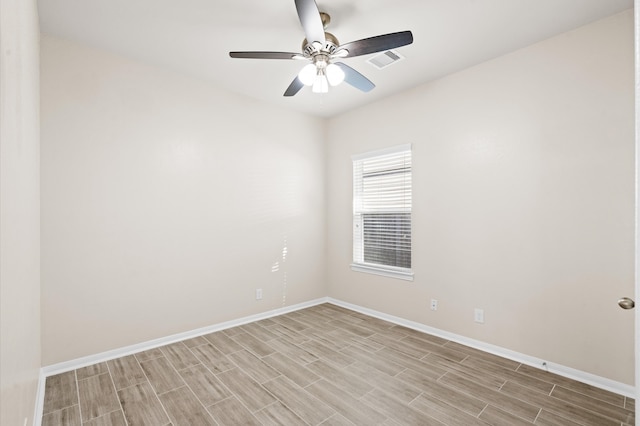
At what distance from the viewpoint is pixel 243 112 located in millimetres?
3746

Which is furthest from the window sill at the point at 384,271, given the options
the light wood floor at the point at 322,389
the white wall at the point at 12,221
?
the white wall at the point at 12,221

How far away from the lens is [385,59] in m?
2.89

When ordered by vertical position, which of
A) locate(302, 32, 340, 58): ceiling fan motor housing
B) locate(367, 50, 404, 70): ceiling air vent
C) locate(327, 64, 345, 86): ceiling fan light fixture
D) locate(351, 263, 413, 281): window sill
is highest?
locate(367, 50, 404, 70): ceiling air vent

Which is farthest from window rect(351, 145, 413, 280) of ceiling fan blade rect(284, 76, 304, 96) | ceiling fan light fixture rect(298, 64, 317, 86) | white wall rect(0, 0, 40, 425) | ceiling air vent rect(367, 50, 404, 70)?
white wall rect(0, 0, 40, 425)

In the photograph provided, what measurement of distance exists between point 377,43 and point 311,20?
46 cm

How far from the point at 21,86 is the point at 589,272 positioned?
372 centimetres

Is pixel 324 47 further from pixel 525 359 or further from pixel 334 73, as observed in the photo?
pixel 525 359

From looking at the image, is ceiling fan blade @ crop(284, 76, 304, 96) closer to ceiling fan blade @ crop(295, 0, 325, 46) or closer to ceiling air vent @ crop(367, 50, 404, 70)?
ceiling fan blade @ crop(295, 0, 325, 46)

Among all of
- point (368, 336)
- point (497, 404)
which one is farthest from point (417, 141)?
point (497, 404)

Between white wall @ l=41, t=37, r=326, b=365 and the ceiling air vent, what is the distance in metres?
1.59

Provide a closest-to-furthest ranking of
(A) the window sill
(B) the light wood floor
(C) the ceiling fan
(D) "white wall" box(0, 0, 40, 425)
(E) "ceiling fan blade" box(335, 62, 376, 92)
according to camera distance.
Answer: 1. (D) "white wall" box(0, 0, 40, 425)
2. (C) the ceiling fan
3. (B) the light wood floor
4. (E) "ceiling fan blade" box(335, 62, 376, 92)
5. (A) the window sill

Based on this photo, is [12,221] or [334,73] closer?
[12,221]

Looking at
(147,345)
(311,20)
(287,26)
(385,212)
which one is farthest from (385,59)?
(147,345)

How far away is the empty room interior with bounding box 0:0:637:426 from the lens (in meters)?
2.16
